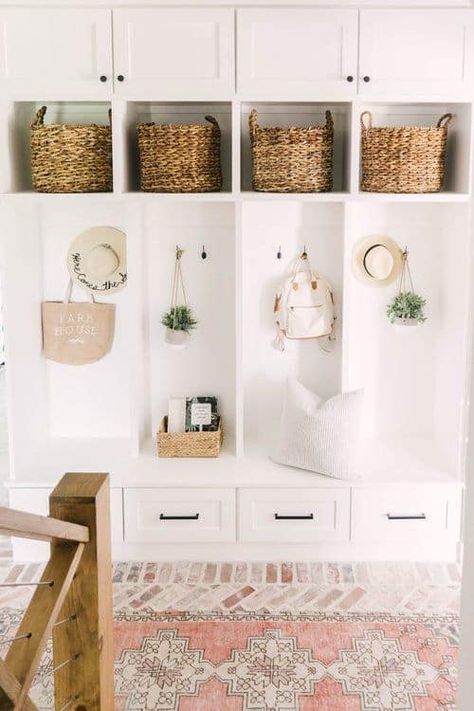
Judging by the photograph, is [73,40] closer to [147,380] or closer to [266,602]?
[147,380]

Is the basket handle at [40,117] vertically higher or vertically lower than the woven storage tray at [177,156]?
higher

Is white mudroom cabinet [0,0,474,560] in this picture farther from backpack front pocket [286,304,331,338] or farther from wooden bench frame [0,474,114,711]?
wooden bench frame [0,474,114,711]

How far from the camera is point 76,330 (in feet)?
12.7

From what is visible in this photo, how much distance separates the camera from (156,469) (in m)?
3.67

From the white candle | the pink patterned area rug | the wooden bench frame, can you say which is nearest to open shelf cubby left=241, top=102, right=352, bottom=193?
the white candle

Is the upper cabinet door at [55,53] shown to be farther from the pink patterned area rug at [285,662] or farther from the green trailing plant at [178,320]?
the pink patterned area rug at [285,662]

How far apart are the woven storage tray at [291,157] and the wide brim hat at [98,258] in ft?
2.52

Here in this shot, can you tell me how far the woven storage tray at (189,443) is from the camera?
3.77 meters

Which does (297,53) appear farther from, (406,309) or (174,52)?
(406,309)

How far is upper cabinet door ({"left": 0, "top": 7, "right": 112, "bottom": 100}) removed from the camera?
3.32 meters

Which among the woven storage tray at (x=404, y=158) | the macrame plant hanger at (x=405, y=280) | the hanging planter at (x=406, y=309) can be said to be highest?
the woven storage tray at (x=404, y=158)

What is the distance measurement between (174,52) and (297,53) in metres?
0.50

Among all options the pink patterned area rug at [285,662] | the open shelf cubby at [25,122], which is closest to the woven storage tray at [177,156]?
the open shelf cubby at [25,122]

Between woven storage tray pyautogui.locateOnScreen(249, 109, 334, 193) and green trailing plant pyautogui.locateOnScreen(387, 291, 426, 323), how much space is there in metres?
0.67
